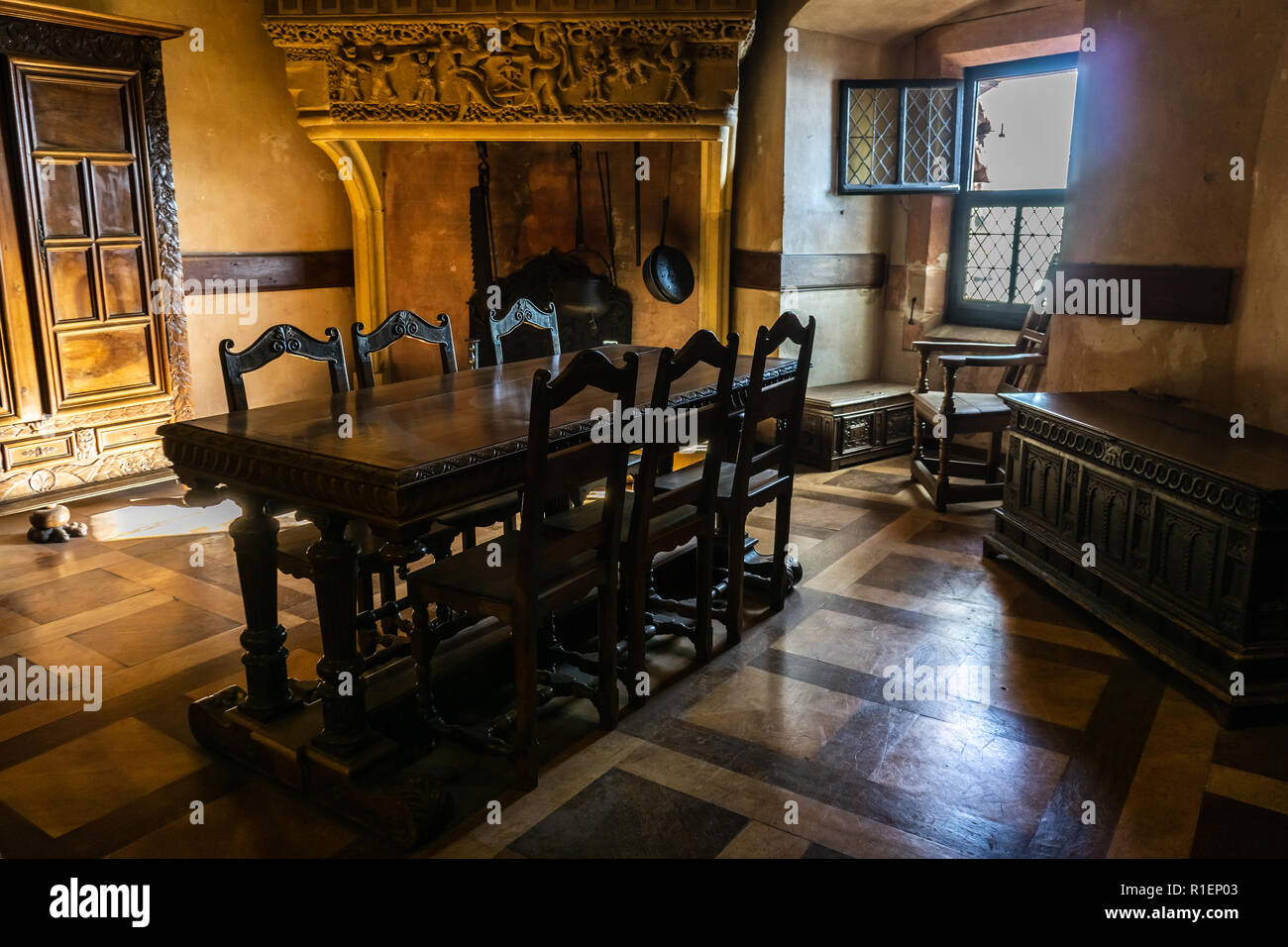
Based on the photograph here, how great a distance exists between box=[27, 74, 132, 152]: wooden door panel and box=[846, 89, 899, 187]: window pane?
414 cm

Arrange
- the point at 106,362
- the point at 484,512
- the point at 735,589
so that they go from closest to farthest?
the point at 484,512
the point at 735,589
the point at 106,362

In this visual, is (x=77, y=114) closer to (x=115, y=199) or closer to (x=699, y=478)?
(x=115, y=199)

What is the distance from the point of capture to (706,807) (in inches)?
92.0

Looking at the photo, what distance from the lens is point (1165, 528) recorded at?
308cm

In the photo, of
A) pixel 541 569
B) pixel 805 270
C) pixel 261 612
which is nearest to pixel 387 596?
pixel 261 612

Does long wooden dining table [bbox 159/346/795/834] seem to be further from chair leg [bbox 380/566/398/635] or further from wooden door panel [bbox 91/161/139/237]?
wooden door panel [bbox 91/161/139/237]

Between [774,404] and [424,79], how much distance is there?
340 cm

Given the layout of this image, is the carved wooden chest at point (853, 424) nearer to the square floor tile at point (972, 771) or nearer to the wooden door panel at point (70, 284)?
the square floor tile at point (972, 771)

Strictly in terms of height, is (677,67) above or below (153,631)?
above

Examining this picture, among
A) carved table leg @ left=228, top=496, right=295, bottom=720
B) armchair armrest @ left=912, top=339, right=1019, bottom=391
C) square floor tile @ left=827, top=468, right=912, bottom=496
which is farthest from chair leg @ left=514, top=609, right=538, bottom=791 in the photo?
armchair armrest @ left=912, top=339, right=1019, bottom=391

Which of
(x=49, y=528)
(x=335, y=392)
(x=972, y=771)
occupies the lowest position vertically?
(x=972, y=771)

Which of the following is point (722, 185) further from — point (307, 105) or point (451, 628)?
point (451, 628)

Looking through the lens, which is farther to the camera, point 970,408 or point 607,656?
point 970,408

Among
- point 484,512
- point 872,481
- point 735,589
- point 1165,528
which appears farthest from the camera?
point 872,481
